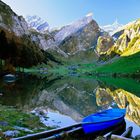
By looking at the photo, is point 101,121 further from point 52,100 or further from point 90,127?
point 52,100

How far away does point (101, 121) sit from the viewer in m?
29.7

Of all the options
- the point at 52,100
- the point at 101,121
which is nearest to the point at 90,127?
the point at 101,121

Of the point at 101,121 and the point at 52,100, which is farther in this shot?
the point at 52,100

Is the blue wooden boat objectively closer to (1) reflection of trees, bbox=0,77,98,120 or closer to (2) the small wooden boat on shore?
(2) the small wooden boat on shore

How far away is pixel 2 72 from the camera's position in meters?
121

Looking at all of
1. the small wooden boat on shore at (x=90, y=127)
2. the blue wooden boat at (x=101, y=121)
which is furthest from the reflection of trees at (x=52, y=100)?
the small wooden boat on shore at (x=90, y=127)

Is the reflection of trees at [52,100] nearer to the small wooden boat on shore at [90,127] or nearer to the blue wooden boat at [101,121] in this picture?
the blue wooden boat at [101,121]

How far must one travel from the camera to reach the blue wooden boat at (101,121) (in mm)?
28438

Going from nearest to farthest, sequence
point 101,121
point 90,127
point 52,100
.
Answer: point 90,127
point 101,121
point 52,100

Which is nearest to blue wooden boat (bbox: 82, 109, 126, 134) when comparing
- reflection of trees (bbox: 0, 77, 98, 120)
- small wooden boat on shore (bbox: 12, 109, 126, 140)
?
small wooden boat on shore (bbox: 12, 109, 126, 140)

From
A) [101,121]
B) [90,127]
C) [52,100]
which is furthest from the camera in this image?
[52,100]

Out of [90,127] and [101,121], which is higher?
[101,121]

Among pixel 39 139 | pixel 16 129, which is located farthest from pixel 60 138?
pixel 16 129

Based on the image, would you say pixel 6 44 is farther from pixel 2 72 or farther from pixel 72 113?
pixel 72 113
